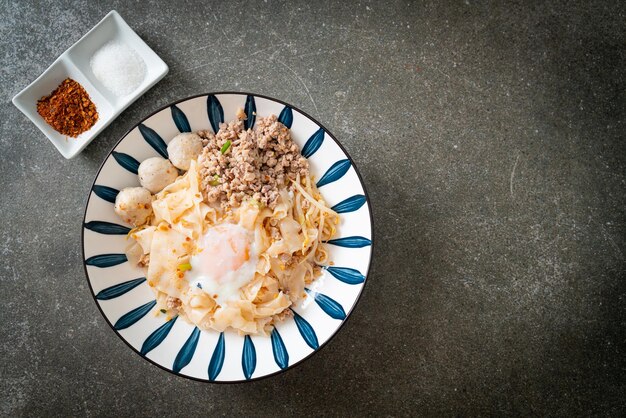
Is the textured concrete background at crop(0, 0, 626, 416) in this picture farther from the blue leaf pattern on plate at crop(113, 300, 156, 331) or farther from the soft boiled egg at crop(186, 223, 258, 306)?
the soft boiled egg at crop(186, 223, 258, 306)

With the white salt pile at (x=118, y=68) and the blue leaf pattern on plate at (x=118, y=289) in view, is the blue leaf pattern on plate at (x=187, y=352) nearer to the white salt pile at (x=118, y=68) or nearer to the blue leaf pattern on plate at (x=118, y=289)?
the blue leaf pattern on plate at (x=118, y=289)

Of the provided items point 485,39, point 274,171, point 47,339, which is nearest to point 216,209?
point 274,171

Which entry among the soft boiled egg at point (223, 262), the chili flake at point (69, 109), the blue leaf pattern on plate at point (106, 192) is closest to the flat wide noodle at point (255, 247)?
the soft boiled egg at point (223, 262)

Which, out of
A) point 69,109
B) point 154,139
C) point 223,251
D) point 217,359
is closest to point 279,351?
point 217,359

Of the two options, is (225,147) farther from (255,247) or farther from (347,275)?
(347,275)

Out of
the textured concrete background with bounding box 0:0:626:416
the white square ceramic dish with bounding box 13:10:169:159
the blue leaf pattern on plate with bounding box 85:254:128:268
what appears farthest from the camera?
the textured concrete background with bounding box 0:0:626:416

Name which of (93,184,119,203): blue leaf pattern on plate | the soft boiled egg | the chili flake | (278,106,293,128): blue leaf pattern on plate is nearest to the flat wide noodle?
the soft boiled egg
